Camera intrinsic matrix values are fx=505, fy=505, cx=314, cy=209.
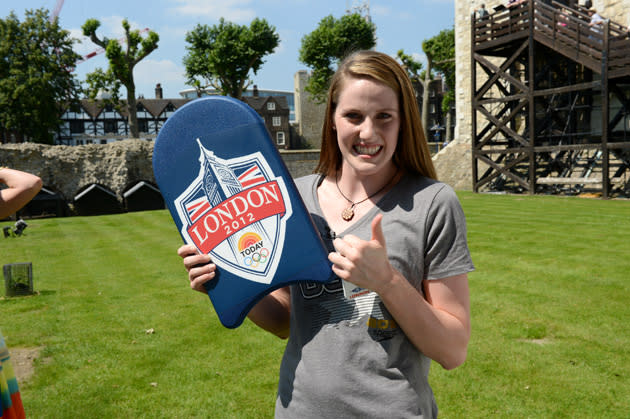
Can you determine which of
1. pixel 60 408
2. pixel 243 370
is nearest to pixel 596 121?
pixel 243 370

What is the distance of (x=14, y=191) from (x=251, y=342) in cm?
297

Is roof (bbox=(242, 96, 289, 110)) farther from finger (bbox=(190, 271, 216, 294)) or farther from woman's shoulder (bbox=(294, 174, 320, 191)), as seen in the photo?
finger (bbox=(190, 271, 216, 294))

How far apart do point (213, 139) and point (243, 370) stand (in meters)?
3.35

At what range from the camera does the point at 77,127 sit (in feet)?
212

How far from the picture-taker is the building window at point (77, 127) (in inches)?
2527

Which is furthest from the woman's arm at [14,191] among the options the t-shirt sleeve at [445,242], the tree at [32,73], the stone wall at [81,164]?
the tree at [32,73]

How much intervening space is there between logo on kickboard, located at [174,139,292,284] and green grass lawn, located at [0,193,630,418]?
261 cm

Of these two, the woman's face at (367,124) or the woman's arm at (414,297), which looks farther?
the woman's face at (367,124)

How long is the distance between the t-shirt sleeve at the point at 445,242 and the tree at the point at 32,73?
139 feet

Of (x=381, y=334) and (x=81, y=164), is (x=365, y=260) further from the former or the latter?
(x=81, y=164)

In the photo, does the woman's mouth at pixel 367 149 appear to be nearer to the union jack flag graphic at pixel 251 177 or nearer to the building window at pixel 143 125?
the union jack flag graphic at pixel 251 177

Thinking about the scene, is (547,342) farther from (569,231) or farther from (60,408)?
(569,231)

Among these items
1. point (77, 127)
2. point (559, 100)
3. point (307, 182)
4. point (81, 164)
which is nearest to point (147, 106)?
point (77, 127)

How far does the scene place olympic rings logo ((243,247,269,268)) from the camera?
141 cm
